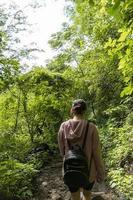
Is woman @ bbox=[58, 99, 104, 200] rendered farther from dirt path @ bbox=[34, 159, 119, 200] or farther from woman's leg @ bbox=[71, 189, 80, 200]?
dirt path @ bbox=[34, 159, 119, 200]

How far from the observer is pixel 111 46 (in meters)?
4.12

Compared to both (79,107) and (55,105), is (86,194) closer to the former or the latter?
(79,107)

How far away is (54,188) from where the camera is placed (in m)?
8.41

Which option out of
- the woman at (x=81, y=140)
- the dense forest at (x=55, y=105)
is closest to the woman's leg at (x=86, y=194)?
the woman at (x=81, y=140)

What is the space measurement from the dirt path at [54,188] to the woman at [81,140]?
2.83 meters

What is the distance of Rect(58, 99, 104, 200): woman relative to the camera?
13.8ft

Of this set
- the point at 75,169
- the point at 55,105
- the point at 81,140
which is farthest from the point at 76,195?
the point at 55,105

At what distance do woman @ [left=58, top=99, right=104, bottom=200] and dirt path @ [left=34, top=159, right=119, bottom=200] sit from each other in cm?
283

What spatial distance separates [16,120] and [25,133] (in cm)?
80

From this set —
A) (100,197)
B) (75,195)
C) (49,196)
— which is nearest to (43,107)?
(49,196)

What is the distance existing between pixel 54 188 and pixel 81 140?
4.48m

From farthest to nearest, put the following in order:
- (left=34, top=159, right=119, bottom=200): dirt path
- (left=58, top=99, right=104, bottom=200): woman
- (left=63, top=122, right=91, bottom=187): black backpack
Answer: (left=34, top=159, right=119, bottom=200): dirt path, (left=58, top=99, right=104, bottom=200): woman, (left=63, top=122, right=91, bottom=187): black backpack

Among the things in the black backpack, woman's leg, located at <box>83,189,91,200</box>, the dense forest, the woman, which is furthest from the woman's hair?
the dense forest

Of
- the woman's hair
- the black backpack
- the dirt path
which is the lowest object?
the dirt path
